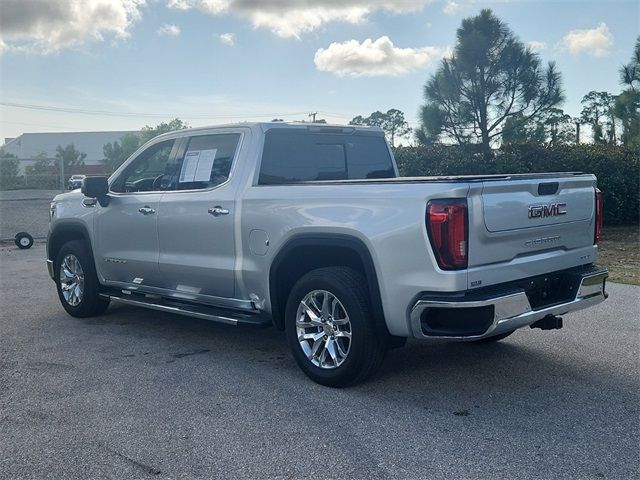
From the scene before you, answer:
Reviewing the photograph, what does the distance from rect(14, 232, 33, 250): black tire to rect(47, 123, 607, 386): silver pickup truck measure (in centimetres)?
855

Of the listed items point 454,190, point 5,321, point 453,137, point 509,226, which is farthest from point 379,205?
point 453,137

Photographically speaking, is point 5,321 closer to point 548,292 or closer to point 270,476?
point 270,476

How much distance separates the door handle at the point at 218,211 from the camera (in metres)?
5.86

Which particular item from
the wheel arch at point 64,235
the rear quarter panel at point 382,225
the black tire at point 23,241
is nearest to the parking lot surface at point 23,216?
the black tire at point 23,241

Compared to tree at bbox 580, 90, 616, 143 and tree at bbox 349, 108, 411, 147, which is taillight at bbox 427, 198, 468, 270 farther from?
tree at bbox 349, 108, 411, 147

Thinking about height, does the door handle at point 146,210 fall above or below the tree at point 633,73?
below

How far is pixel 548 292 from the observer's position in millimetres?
5133

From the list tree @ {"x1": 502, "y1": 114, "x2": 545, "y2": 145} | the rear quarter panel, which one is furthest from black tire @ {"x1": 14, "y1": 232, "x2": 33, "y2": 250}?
tree @ {"x1": 502, "y1": 114, "x2": 545, "y2": 145}

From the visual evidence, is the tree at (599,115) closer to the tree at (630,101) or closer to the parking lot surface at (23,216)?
the tree at (630,101)

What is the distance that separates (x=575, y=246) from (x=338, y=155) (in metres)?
2.28

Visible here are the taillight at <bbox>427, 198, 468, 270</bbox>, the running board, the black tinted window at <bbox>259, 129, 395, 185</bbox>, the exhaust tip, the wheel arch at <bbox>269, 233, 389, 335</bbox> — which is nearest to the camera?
the taillight at <bbox>427, 198, 468, 270</bbox>

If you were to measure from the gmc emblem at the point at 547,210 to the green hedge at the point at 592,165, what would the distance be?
412 inches

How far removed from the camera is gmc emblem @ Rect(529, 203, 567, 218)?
4.83 meters

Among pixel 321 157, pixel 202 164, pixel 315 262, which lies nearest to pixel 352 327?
pixel 315 262
